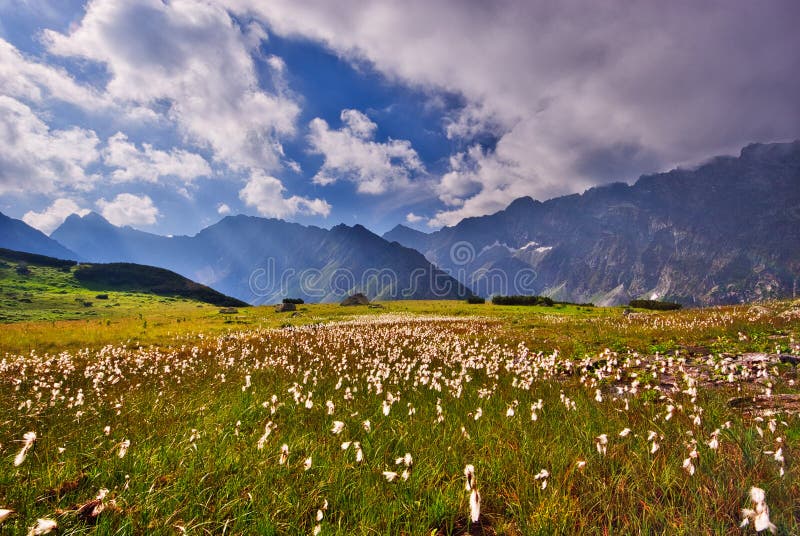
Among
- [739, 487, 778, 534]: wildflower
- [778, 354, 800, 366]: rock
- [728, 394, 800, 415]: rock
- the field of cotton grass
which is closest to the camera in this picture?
[739, 487, 778, 534]: wildflower

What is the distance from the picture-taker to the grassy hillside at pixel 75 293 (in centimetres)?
9124

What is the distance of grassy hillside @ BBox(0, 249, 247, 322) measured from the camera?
299 ft

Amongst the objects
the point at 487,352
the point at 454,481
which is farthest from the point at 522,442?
the point at 487,352

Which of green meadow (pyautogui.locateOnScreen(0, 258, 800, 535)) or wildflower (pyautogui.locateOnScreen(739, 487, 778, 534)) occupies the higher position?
wildflower (pyautogui.locateOnScreen(739, 487, 778, 534))

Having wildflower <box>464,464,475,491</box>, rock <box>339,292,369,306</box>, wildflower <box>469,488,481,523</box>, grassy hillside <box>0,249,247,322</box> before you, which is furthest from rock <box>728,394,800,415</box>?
grassy hillside <box>0,249,247,322</box>

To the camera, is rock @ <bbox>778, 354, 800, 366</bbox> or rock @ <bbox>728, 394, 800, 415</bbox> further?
rock @ <bbox>778, 354, 800, 366</bbox>

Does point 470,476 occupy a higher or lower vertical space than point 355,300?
higher

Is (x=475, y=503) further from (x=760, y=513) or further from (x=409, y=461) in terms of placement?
(x=760, y=513)

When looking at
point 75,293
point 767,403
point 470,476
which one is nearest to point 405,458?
point 470,476

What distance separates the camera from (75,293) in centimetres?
12862

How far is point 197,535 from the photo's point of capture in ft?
9.89

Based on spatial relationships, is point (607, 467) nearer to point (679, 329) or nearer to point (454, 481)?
point (454, 481)

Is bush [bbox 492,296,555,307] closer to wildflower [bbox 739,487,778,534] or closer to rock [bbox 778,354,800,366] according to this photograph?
rock [bbox 778,354,800,366]

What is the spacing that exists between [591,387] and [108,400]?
10.7 m
